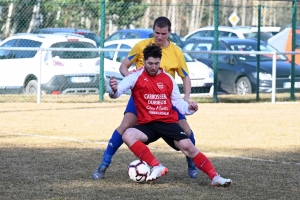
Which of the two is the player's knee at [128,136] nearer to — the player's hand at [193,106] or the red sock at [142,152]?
the red sock at [142,152]

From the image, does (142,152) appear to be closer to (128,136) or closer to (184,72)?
(128,136)

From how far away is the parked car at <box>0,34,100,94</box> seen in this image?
18.0m

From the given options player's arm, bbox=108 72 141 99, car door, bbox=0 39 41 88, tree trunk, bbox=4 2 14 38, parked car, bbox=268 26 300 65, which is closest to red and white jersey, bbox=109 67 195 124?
player's arm, bbox=108 72 141 99

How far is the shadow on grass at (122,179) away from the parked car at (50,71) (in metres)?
8.67

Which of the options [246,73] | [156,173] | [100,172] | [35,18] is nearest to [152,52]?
[156,173]

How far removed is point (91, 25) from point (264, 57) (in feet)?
36.2

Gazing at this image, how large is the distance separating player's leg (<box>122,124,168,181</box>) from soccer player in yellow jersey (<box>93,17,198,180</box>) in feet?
0.59

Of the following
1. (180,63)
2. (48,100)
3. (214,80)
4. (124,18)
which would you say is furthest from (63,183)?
(124,18)

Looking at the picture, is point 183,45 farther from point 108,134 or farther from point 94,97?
point 108,134

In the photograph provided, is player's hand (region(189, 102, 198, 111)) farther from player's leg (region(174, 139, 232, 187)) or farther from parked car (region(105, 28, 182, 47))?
parked car (region(105, 28, 182, 47))

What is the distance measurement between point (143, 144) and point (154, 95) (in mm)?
473

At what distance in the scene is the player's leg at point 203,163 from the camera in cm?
700

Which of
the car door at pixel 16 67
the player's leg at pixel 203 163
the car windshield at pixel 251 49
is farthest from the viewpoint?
the car windshield at pixel 251 49

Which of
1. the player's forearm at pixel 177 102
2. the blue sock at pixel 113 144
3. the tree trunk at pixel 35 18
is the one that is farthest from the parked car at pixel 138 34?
the player's forearm at pixel 177 102
